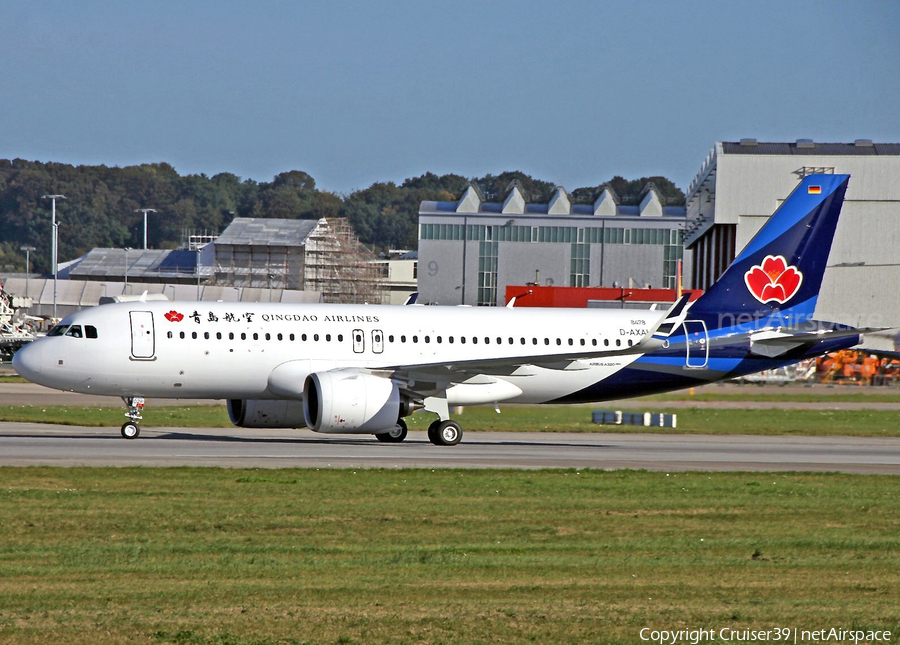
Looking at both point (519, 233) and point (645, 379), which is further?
point (519, 233)

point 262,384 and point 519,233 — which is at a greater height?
point 519,233

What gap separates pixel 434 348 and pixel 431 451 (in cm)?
390

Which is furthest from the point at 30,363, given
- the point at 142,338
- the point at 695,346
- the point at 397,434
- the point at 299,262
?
the point at 299,262

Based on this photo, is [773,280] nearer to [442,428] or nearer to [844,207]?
[442,428]

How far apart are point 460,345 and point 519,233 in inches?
3930

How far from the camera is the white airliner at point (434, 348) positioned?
28.8m

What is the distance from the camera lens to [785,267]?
110ft

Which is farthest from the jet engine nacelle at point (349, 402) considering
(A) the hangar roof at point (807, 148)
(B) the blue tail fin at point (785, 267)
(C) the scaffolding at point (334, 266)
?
(C) the scaffolding at point (334, 266)

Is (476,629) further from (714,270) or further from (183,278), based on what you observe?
(183,278)

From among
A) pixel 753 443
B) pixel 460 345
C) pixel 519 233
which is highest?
pixel 519 233

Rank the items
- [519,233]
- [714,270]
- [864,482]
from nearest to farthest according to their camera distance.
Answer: [864,482] < [714,270] < [519,233]

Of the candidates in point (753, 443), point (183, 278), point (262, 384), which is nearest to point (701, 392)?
point (753, 443)

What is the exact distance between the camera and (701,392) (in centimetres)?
4703

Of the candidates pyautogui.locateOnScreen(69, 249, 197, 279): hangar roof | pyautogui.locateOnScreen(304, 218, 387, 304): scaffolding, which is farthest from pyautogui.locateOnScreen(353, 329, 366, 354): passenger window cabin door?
pyautogui.locateOnScreen(69, 249, 197, 279): hangar roof
